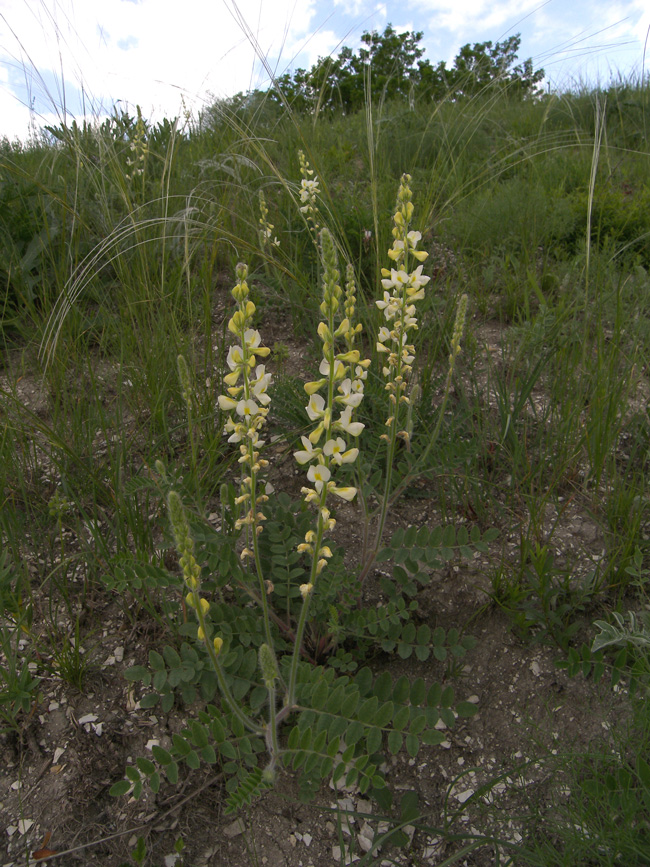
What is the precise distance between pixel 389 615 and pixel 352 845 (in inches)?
23.0

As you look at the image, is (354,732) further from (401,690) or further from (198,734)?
(198,734)

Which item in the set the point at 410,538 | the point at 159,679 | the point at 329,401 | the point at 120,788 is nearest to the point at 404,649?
the point at 410,538

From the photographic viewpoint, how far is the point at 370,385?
2260 millimetres

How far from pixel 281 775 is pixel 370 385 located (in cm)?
133

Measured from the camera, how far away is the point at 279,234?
3.77 meters

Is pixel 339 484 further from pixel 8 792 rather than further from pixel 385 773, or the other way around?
pixel 8 792

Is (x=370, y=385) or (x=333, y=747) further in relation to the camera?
(x=370, y=385)

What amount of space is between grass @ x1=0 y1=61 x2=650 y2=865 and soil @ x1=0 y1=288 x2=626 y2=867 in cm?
8

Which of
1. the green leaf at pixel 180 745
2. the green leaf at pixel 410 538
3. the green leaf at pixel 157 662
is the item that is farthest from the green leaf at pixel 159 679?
the green leaf at pixel 410 538

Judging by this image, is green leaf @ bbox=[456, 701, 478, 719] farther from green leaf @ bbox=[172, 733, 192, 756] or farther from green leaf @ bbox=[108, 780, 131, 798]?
green leaf @ bbox=[108, 780, 131, 798]

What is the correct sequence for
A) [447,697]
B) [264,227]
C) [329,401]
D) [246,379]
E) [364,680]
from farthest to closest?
[264,227] → [364,680] → [447,697] → [246,379] → [329,401]

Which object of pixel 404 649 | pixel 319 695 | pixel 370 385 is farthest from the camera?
pixel 370 385

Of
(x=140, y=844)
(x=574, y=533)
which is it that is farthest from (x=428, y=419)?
(x=140, y=844)

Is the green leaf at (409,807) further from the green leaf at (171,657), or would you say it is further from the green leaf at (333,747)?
the green leaf at (171,657)
